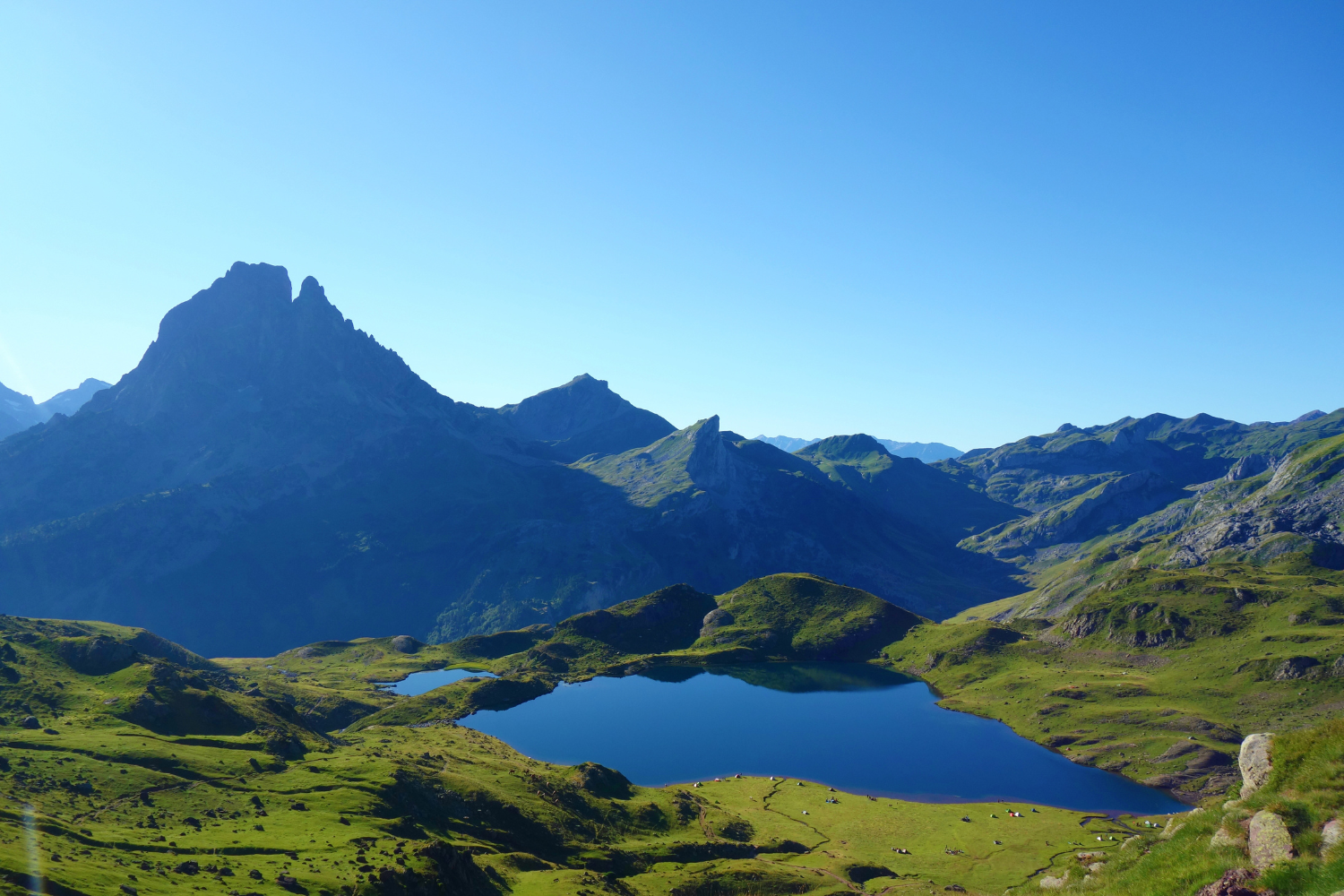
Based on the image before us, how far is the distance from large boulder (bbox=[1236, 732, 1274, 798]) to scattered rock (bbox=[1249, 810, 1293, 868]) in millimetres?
4403

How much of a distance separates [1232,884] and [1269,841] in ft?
8.03

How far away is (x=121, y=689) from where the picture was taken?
135875mm

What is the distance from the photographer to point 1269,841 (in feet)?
92.7

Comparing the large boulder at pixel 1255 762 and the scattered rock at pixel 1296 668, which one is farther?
the scattered rock at pixel 1296 668

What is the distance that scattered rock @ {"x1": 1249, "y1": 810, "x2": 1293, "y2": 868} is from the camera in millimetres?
27406

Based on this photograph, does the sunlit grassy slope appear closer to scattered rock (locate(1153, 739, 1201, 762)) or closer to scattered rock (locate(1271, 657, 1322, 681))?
scattered rock (locate(1153, 739, 1201, 762))

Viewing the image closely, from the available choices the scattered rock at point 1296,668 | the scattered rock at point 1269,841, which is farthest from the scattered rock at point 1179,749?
the scattered rock at point 1269,841

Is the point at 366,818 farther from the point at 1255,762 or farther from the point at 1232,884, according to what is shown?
the point at 1232,884

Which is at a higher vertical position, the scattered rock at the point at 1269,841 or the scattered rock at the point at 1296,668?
the scattered rock at the point at 1269,841

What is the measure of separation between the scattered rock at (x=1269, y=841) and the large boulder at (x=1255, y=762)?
14.4ft

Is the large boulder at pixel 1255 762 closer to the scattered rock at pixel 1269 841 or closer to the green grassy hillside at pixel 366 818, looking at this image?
the scattered rock at pixel 1269 841

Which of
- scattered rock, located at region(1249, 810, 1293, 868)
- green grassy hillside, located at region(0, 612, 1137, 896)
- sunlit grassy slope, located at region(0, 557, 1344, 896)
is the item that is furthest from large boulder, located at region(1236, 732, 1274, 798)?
green grassy hillside, located at region(0, 612, 1137, 896)

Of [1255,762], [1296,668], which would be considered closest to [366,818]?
[1255,762]

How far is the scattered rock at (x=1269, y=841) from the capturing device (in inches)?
1079
